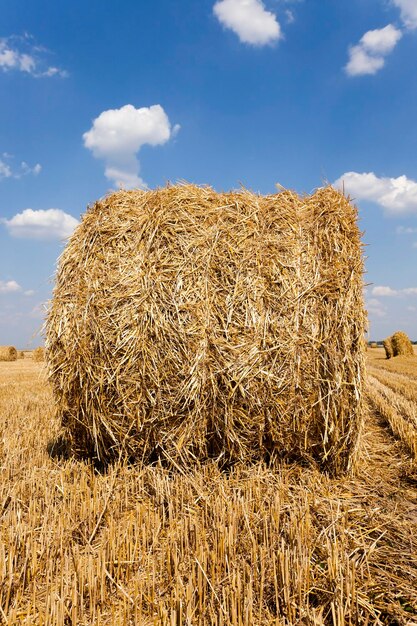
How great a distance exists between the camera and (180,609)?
2012 millimetres

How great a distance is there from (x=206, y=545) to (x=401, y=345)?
812 inches

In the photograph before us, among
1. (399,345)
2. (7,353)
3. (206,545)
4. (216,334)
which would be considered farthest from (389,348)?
(206,545)

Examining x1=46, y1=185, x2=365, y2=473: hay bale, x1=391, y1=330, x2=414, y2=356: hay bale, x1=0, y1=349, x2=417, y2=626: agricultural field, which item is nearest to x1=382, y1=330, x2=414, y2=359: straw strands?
x1=391, y1=330, x2=414, y2=356: hay bale

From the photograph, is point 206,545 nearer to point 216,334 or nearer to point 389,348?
point 216,334

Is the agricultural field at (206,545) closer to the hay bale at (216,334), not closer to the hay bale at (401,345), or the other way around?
the hay bale at (216,334)

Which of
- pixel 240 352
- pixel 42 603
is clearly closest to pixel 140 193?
pixel 240 352

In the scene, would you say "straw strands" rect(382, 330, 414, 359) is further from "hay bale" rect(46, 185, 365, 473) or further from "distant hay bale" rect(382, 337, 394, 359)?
"hay bale" rect(46, 185, 365, 473)

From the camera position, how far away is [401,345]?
21.2 metres

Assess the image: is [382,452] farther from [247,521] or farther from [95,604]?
[95,604]

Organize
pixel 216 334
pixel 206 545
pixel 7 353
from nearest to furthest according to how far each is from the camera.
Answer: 1. pixel 206 545
2. pixel 216 334
3. pixel 7 353

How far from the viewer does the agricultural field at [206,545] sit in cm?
212

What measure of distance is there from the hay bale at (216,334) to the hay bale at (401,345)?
18.6 metres

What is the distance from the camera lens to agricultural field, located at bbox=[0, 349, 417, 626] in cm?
212

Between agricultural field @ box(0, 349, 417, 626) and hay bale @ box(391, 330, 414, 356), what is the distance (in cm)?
1801
